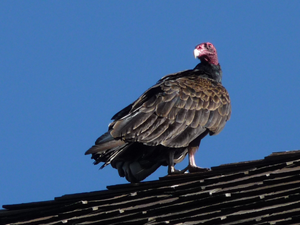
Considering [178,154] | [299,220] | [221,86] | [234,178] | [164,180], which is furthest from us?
[221,86]

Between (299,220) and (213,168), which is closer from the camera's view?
(299,220)

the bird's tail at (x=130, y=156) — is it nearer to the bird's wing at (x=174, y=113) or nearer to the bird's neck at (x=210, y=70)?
the bird's wing at (x=174, y=113)

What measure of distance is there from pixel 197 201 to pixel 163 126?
6.48 ft

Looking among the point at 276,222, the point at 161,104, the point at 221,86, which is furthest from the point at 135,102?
the point at 276,222

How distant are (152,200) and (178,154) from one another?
2.09 metres

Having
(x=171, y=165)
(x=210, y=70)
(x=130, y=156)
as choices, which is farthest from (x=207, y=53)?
(x=130, y=156)

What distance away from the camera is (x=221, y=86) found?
7473 millimetres

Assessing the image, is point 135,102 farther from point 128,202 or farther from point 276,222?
point 276,222

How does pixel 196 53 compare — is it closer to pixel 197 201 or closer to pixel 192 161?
pixel 192 161

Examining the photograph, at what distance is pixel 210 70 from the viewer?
7.95 metres

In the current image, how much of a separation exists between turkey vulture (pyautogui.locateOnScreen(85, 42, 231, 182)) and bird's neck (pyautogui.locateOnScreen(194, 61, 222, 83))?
15.2 inches

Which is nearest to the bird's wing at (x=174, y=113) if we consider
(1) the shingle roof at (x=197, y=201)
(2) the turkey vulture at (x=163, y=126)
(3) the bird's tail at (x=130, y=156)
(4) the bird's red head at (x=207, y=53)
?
(2) the turkey vulture at (x=163, y=126)

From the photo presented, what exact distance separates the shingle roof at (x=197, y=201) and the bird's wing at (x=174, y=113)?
92 centimetres

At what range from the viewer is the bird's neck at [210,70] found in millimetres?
7824
